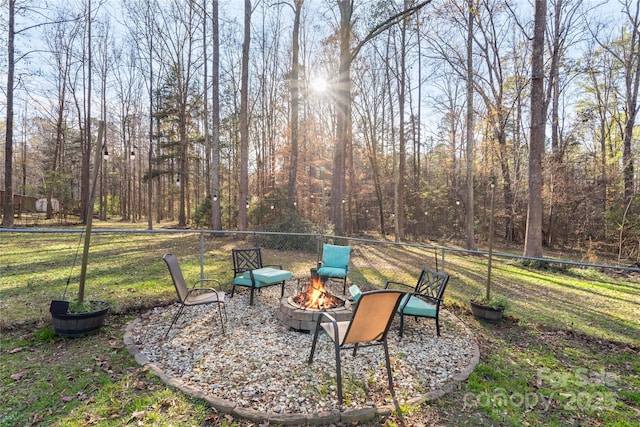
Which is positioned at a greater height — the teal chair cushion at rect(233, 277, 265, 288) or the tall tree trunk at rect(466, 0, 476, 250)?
the tall tree trunk at rect(466, 0, 476, 250)

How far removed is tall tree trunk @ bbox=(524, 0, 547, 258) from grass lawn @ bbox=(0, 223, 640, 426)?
2924 millimetres

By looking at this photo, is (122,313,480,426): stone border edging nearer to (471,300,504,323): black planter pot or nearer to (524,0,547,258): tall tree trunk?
(471,300,504,323): black planter pot

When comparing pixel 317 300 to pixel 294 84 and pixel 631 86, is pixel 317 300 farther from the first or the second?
pixel 631 86

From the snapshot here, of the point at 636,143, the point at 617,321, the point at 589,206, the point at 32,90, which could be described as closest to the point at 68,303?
the point at 617,321

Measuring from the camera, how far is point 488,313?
14.4ft

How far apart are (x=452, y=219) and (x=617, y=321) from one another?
1464 centimetres

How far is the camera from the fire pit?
3.76m

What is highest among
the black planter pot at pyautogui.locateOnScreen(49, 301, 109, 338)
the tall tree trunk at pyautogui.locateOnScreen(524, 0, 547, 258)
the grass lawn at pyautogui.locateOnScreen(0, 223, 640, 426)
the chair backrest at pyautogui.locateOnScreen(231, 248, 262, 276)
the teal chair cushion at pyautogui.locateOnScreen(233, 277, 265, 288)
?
the tall tree trunk at pyautogui.locateOnScreen(524, 0, 547, 258)

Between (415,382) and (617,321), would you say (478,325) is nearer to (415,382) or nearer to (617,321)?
(415,382)

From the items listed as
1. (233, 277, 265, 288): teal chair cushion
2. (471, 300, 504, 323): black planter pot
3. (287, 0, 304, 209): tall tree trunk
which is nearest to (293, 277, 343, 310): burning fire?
(233, 277, 265, 288): teal chair cushion

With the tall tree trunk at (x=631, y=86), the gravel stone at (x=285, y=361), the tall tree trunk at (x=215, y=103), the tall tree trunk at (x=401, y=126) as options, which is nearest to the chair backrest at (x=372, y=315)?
the gravel stone at (x=285, y=361)

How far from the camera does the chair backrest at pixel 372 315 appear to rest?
2529 millimetres

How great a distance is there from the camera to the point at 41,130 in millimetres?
22047

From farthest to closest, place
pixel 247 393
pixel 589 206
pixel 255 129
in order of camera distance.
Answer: pixel 255 129 < pixel 589 206 < pixel 247 393
